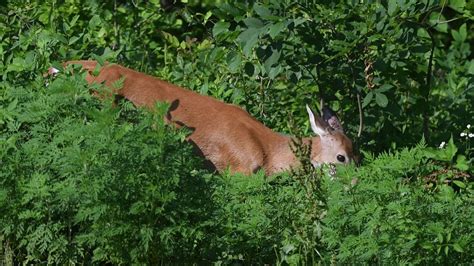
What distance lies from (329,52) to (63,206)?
11.2ft

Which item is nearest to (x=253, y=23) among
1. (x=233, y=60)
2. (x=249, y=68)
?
(x=233, y=60)

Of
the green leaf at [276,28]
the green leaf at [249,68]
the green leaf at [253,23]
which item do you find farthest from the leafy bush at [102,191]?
the green leaf at [249,68]

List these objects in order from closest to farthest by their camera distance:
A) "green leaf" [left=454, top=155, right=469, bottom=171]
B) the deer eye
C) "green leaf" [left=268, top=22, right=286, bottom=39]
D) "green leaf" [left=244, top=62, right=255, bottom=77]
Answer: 1. "green leaf" [left=454, top=155, right=469, bottom=171]
2. "green leaf" [left=268, top=22, right=286, bottom=39]
3. "green leaf" [left=244, top=62, right=255, bottom=77]
4. the deer eye

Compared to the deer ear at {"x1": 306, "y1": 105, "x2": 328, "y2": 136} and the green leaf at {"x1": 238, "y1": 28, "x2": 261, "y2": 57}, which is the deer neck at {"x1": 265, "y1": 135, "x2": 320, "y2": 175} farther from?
the green leaf at {"x1": 238, "y1": 28, "x2": 261, "y2": 57}

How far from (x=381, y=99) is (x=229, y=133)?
142 centimetres

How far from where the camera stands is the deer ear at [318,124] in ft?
35.0

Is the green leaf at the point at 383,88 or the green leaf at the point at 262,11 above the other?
the green leaf at the point at 262,11

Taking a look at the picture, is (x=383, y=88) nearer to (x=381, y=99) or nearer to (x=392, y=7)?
(x=381, y=99)

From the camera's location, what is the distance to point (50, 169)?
24.3 feet

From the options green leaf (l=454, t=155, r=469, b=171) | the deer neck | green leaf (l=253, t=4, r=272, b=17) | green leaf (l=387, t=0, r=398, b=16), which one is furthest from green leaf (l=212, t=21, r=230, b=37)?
green leaf (l=454, t=155, r=469, b=171)

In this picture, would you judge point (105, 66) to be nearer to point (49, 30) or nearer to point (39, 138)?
point (49, 30)

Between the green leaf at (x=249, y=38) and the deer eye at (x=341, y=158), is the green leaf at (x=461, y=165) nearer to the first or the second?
the green leaf at (x=249, y=38)

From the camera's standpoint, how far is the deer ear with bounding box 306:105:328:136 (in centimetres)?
1066

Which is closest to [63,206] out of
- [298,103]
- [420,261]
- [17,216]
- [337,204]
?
[17,216]
